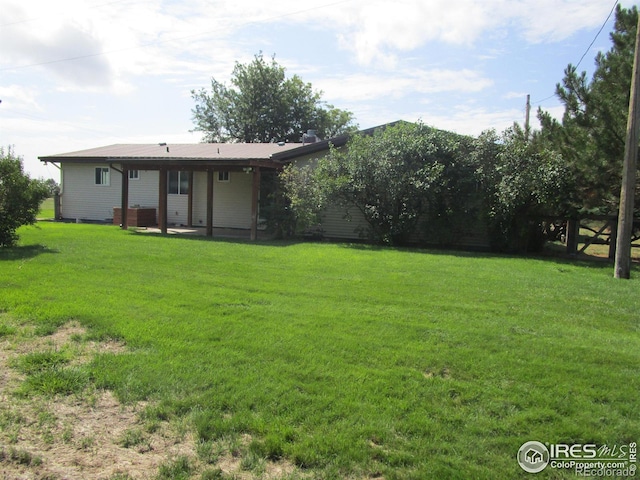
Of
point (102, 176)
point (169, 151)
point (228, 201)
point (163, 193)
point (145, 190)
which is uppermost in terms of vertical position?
point (169, 151)

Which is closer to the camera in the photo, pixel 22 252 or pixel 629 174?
pixel 629 174

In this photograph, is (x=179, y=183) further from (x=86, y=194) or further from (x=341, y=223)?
(x=341, y=223)

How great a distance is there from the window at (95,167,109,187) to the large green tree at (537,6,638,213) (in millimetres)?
18181

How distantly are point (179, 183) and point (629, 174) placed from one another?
16.3 metres

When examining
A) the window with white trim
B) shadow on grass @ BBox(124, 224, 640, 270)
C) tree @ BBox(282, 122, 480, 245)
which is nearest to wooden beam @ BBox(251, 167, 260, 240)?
shadow on grass @ BBox(124, 224, 640, 270)

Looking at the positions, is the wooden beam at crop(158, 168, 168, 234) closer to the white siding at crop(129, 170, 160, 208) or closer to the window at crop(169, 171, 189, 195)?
the window at crop(169, 171, 189, 195)

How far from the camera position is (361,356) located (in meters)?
4.38

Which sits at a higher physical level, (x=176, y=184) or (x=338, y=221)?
(x=176, y=184)

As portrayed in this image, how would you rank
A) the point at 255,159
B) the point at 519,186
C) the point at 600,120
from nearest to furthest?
the point at 600,120 < the point at 519,186 < the point at 255,159

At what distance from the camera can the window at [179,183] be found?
20078 millimetres

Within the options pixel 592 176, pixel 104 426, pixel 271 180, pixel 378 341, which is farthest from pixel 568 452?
pixel 271 180

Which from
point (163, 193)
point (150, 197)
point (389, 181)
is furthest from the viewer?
point (150, 197)

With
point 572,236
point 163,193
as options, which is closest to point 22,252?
point 163,193

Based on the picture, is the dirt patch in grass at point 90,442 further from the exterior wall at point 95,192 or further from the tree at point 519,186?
the exterior wall at point 95,192
